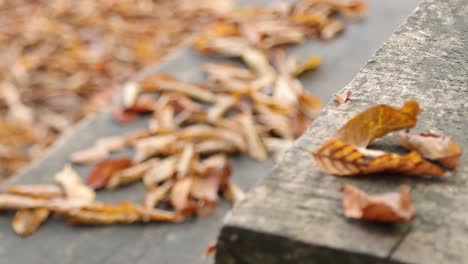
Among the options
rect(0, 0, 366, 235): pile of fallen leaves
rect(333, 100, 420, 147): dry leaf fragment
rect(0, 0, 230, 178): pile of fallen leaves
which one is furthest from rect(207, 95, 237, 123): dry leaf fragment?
rect(333, 100, 420, 147): dry leaf fragment

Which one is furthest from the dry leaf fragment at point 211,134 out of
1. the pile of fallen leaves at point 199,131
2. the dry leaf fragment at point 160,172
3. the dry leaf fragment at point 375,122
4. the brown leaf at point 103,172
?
the dry leaf fragment at point 375,122

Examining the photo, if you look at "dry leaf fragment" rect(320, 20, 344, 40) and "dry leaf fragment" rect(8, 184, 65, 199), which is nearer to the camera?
"dry leaf fragment" rect(8, 184, 65, 199)

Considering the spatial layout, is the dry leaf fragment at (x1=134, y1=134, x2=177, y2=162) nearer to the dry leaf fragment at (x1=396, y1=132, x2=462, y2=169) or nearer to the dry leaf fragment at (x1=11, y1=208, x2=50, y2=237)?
the dry leaf fragment at (x1=11, y1=208, x2=50, y2=237)

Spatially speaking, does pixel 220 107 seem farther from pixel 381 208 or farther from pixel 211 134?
pixel 381 208

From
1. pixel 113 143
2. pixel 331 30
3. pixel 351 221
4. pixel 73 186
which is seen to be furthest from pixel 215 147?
pixel 351 221

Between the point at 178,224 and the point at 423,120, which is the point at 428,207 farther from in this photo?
the point at 178,224
